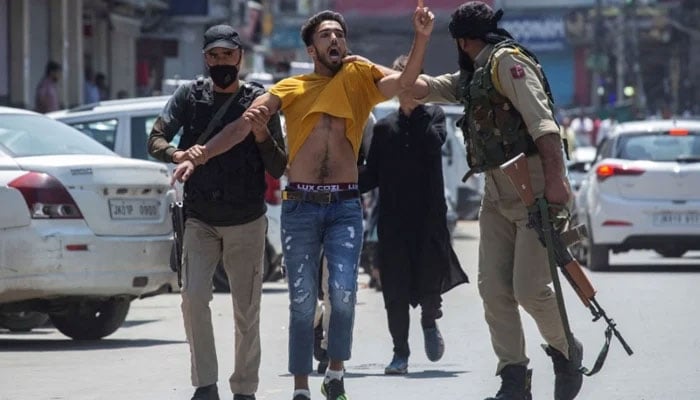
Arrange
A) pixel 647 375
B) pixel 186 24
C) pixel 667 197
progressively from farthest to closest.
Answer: pixel 186 24, pixel 667 197, pixel 647 375

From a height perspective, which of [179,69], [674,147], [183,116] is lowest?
[179,69]

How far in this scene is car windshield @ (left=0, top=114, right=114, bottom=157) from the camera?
41.1 ft

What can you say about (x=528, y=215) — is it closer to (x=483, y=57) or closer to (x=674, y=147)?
(x=483, y=57)

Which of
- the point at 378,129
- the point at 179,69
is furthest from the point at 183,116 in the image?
the point at 179,69

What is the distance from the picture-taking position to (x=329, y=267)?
8.78 meters

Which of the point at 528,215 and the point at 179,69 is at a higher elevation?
the point at 528,215

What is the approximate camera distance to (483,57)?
8.45 meters

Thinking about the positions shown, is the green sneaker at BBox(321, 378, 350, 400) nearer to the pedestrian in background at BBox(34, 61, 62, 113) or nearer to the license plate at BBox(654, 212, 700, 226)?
the license plate at BBox(654, 212, 700, 226)

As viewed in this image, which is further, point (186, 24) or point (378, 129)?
point (186, 24)

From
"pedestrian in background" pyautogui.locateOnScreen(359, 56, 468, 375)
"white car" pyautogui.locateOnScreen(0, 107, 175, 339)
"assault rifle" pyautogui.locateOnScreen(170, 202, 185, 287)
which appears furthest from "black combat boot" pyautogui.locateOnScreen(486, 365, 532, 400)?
"white car" pyautogui.locateOnScreen(0, 107, 175, 339)

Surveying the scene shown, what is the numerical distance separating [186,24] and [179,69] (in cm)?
307

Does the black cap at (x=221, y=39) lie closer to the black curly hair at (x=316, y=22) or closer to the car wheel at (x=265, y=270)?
the black curly hair at (x=316, y=22)

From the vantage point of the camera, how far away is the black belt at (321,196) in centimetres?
870

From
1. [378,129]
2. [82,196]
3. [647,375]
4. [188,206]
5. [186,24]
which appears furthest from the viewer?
[186,24]
